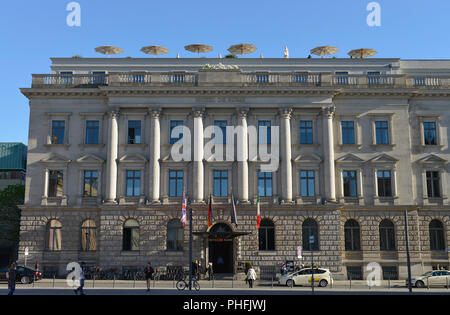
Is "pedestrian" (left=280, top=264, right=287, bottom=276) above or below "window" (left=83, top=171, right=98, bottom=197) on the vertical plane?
below

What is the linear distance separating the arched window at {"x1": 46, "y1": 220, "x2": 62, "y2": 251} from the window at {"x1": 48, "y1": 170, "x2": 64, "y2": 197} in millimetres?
2823

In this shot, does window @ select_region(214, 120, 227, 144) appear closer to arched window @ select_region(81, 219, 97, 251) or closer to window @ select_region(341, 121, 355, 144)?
window @ select_region(341, 121, 355, 144)

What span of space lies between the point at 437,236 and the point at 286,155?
1701cm

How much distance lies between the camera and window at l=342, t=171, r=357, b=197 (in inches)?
1882

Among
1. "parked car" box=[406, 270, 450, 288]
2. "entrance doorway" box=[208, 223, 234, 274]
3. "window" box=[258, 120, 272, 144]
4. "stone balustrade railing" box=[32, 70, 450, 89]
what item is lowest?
"parked car" box=[406, 270, 450, 288]

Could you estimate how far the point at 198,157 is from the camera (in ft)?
153

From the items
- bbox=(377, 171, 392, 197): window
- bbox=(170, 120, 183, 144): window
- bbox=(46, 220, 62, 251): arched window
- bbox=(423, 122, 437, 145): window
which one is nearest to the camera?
bbox=(46, 220, 62, 251): arched window

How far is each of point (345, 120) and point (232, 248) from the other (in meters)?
17.1

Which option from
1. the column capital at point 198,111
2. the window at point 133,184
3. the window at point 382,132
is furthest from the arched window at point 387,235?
the window at point 133,184

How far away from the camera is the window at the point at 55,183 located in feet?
156

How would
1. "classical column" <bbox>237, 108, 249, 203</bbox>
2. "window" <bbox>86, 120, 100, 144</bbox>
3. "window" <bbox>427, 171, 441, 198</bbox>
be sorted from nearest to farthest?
"classical column" <bbox>237, 108, 249, 203</bbox>, "window" <bbox>427, 171, 441, 198</bbox>, "window" <bbox>86, 120, 100, 144</bbox>

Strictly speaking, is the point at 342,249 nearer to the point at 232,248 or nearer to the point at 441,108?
the point at 232,248

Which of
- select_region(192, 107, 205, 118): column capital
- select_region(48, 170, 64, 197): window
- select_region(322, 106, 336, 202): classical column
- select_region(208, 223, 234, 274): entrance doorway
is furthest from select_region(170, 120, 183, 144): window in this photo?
select_region(322, 106, 336, 202): classical column
